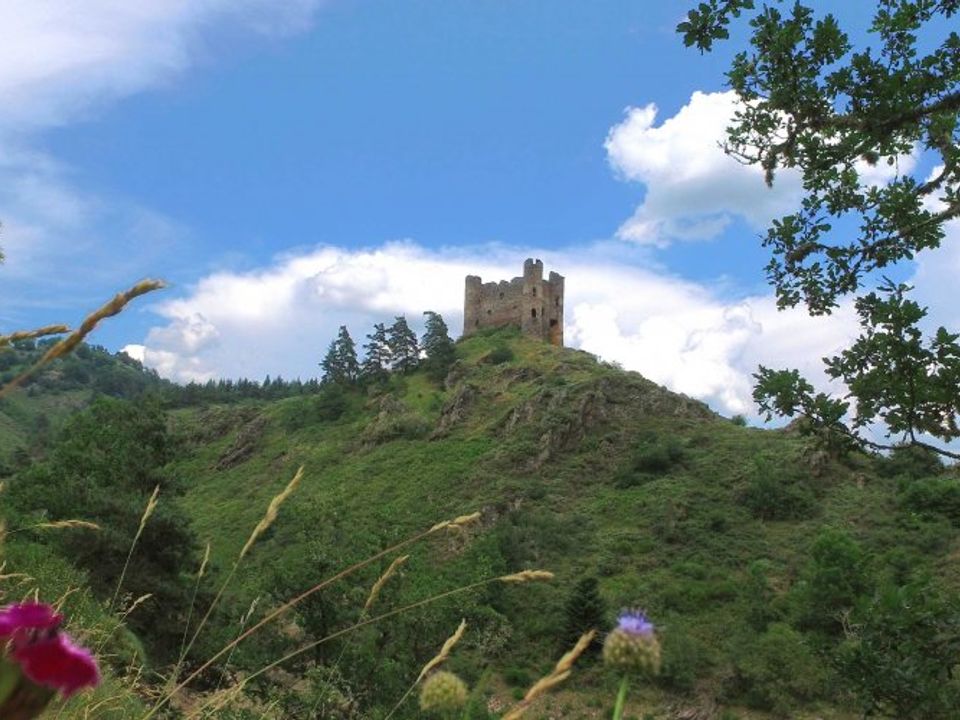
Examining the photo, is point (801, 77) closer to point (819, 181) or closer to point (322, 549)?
point (819, 181)

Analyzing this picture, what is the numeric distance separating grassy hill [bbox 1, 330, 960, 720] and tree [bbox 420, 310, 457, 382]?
2.26m

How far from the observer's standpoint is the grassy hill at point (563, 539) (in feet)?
53.2

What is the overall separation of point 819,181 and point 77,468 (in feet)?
79.1

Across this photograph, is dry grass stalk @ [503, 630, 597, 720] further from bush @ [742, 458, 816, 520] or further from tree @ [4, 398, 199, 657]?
bush @ [742, 458, 816, 520]

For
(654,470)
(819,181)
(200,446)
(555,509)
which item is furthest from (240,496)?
(819,181)

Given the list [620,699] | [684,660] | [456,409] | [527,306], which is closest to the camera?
[620,699]

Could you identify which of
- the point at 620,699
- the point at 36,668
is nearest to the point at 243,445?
the point at 620,699

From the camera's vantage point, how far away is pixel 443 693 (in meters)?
1.77

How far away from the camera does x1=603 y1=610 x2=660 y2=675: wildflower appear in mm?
1244

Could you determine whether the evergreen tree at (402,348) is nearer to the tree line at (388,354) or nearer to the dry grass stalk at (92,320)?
the tree line at (388,354)

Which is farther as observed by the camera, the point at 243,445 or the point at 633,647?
the point at 243,445

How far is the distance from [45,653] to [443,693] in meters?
1.09

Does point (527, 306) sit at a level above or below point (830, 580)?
above

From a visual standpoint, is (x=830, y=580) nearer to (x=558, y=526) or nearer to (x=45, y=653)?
(x=558, y=526)
